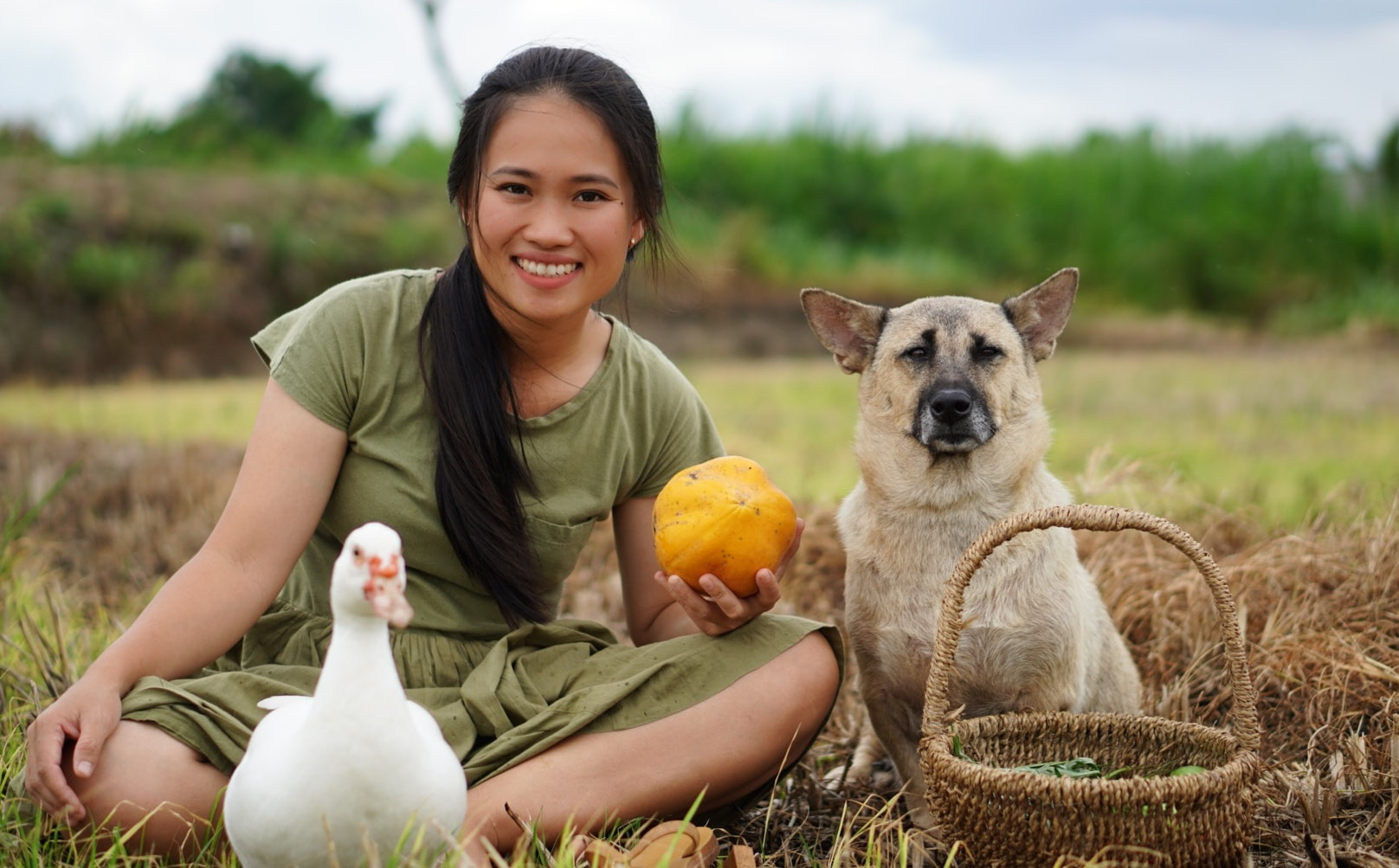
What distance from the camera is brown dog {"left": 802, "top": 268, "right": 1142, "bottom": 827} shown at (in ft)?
9.14

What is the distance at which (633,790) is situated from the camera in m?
2.49

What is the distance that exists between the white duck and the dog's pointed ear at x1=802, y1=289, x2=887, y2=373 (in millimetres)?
1617

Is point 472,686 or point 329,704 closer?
point 329,704

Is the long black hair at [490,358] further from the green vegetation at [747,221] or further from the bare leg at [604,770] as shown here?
the green vegetation at [747,221]

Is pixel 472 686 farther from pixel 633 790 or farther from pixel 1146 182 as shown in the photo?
pixel 1146 182

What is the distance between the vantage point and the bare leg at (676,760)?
2.40m

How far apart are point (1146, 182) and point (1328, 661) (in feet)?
45.1

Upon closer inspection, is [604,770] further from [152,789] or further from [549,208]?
[549,208]

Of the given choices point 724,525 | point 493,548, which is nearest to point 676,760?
point 724,525

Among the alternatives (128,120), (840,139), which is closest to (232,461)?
(128,120)

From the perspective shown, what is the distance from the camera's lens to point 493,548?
275 cm

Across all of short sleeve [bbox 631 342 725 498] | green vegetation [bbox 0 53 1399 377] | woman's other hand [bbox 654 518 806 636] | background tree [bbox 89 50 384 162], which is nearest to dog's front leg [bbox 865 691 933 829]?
woman's other hand [bbox 654 518 806 636]

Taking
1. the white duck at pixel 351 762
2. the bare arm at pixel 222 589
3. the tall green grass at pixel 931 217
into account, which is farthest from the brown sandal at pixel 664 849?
the tall green grass at pixel 931 217

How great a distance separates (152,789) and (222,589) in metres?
0.40
